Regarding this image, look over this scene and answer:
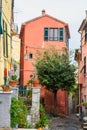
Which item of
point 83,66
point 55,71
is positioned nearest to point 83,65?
point 83,66

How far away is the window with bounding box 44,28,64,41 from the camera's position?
1815 inches

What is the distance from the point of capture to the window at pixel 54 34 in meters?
46.1

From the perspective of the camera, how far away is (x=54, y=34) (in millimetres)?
46250

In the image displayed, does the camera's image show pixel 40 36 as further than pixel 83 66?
Yes

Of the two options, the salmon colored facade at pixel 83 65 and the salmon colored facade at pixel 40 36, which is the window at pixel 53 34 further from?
the salmon colored facade at pixel 83 65

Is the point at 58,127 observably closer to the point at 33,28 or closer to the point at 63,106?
the point at 63,106

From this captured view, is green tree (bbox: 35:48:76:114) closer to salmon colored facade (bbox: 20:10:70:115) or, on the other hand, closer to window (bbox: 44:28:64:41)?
salmon colored facade (bbox: 20:10:70:115)

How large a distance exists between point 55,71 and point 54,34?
294 inches

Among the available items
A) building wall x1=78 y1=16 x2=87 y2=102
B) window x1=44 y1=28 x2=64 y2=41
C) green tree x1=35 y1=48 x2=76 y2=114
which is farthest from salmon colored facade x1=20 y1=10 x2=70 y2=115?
green tree x1=35 y1=48 x2=76 y2=114

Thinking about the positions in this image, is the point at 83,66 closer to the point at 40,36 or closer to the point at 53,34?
the point at 53,34

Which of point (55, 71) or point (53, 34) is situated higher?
point (53, 34)

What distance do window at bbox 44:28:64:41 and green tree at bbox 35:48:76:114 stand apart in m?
5.66

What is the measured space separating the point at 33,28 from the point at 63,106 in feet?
30.0

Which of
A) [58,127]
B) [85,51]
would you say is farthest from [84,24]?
[58,127]
